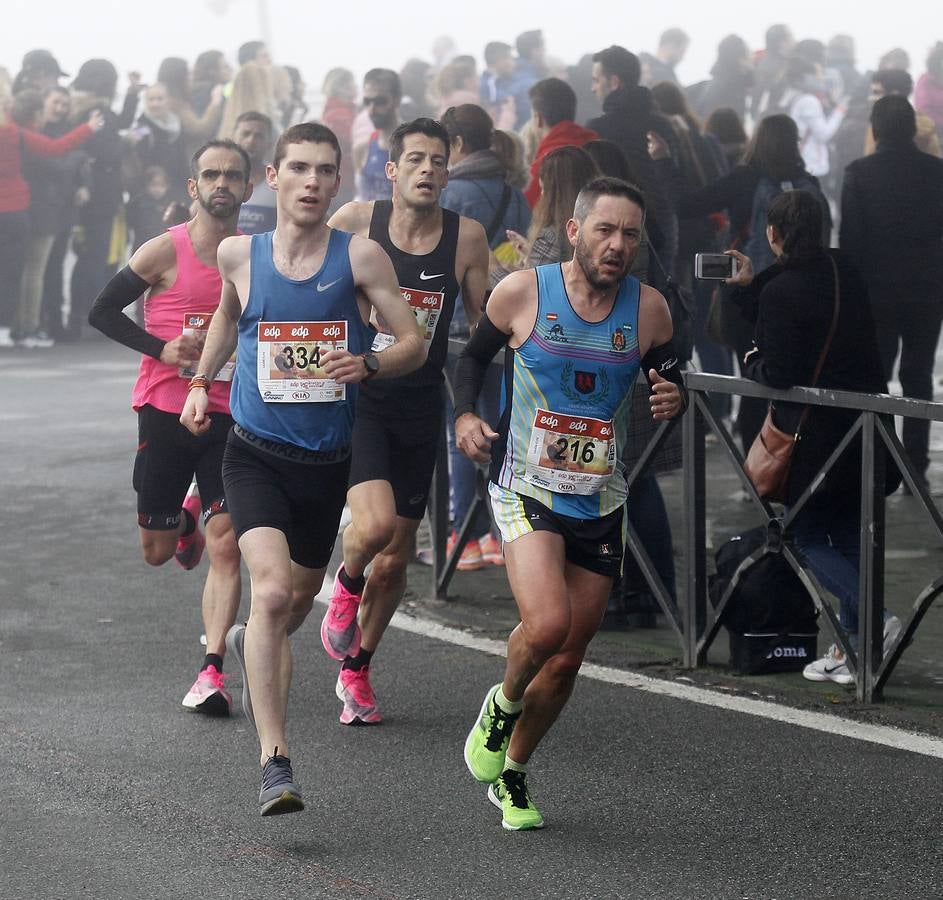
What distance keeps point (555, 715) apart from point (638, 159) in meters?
5.98

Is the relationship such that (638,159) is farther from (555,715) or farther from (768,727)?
(555,715)

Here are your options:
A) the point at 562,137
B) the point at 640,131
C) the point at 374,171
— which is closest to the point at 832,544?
the point at 562,137

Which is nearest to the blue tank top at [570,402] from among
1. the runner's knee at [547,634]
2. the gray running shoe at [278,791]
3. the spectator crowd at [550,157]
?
the runner's knee at [547,634]

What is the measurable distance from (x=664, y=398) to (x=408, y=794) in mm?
1394

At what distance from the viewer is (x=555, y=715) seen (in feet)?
18.1

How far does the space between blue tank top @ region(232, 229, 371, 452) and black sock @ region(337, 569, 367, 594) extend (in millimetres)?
1001

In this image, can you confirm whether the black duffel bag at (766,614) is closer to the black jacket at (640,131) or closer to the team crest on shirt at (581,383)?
the team crest on shirt at (581,383)

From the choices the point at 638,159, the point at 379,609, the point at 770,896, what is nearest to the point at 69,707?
the point at 379,609

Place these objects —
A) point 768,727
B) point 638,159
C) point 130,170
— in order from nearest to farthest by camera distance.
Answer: point 768,727 → point 638,159 → point 130,170

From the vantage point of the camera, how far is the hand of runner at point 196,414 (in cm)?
588

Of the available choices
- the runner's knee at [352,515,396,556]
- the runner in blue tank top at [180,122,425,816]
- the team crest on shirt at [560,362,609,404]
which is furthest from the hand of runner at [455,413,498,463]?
the runner's knee at [352,515,396,556]

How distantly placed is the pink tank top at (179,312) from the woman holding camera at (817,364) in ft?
6.32

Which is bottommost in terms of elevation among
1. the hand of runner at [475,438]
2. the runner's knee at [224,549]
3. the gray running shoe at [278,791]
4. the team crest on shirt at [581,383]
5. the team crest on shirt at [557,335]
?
the gray running shoe at [278,791]

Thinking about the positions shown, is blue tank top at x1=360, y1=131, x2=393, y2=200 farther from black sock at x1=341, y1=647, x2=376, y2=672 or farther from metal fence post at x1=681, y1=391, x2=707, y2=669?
black sock at x1=341, y1=647, x2=376, y2=672
